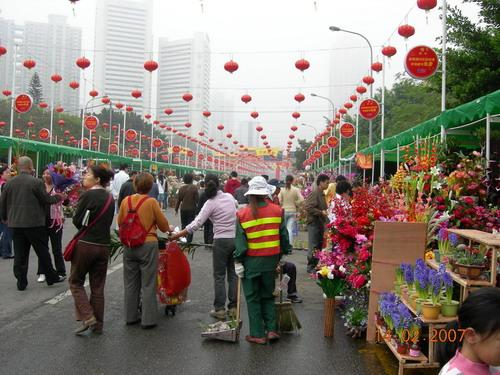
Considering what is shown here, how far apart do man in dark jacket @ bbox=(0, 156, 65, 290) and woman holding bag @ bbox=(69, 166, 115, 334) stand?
2271 mm

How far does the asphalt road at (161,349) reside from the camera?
4844 millimetres

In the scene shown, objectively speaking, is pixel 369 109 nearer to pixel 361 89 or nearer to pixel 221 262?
pixel 361 89

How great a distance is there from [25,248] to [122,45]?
5919cm

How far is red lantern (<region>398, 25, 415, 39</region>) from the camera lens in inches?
572

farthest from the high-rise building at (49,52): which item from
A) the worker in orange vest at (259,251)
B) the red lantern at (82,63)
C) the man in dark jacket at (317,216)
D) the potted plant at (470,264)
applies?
the potted plant at (470,264)

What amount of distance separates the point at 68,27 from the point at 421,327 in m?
73.0

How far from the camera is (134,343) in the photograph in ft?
18.2

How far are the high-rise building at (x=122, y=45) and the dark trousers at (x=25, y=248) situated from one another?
55.5 metres

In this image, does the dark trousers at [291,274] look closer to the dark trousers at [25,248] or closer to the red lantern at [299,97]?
the dark trousers at [25,248]

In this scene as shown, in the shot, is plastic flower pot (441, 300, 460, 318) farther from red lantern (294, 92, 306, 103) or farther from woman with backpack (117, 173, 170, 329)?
red lantern (294, 92, 306, 103)

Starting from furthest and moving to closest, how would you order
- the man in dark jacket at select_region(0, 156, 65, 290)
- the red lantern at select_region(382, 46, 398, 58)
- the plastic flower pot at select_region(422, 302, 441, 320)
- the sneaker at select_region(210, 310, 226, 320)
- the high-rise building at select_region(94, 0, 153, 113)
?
the high-rise building at select_region(94, 0, 153, 113) < the red lantern at select_region(382, 46, 398, 58) < the man in dark jacket at select_region(0, 156, 65, 290) < the sneaker at select_region(210, 310, 226, 320) < the plastic flower pot at select_region(422, 302, 441, 320)

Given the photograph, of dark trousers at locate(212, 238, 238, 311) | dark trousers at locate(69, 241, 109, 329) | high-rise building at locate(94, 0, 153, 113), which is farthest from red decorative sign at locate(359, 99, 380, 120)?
high-rise building at locate(94, 0, 153, 113)

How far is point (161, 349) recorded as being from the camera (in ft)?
17.6

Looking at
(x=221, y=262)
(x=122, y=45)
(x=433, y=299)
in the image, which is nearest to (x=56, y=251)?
(x=221, y=262)
